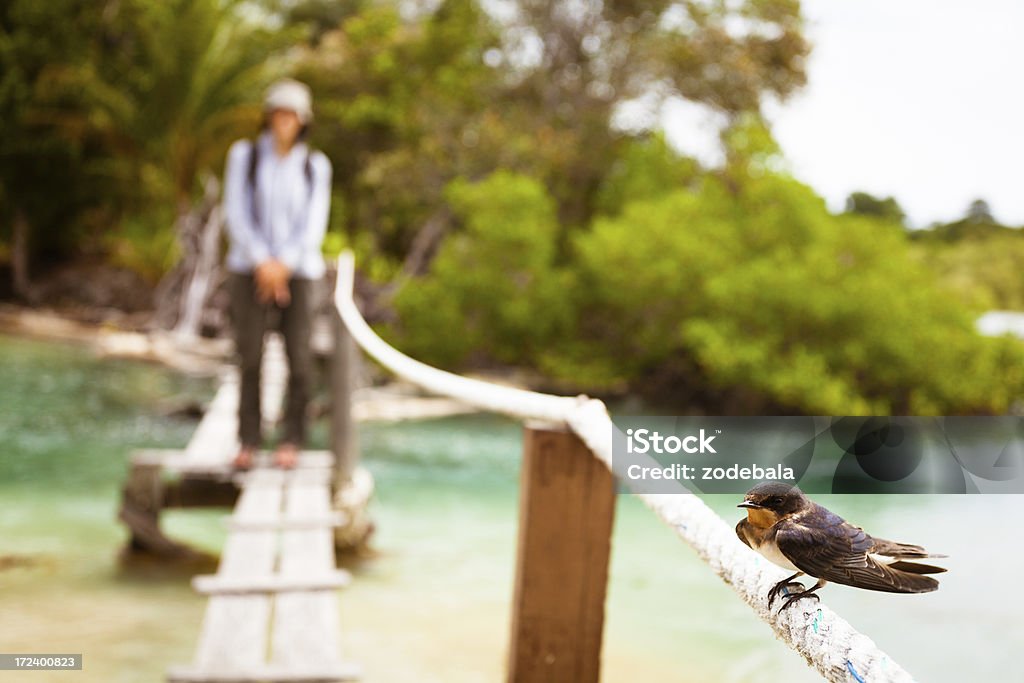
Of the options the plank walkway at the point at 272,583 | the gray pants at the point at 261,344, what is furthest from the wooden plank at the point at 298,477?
the gray pants at the point at 261,344

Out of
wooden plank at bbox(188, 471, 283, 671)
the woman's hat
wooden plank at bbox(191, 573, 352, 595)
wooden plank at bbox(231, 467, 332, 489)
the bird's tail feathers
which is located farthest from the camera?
wooden plank at bbox(231, 467, 332, 489)

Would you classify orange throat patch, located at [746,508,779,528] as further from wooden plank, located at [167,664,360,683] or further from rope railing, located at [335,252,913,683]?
wooden plank, located at [167,664,360,683]

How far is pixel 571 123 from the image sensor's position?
12.8 meters

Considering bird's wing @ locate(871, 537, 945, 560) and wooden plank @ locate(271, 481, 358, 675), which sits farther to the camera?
wooden plank @ locate(271, 481, 358, 675)

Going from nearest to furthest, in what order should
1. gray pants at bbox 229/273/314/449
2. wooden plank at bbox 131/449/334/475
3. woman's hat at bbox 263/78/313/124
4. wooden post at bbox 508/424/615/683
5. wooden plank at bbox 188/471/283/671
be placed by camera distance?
wooden post at bbox 508/424/615/683, wooden plank at bbox 188/471/283/671, woman's hat at bbox 263/78/313/124, gray pants at bbox 229/273/314/449, wooden plank at bbox 131/449/334/475

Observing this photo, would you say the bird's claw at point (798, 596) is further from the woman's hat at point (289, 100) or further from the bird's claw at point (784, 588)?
the woman's hat at point (289, 100)

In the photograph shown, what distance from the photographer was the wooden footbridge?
3.04 feet

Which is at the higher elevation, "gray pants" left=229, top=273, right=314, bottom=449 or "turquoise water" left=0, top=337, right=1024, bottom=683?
"gray pants" left=229, top=273, right=314, bottom=449

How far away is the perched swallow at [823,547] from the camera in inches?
29.1

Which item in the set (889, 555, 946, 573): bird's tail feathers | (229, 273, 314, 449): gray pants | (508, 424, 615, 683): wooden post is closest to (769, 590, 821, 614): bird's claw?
(889, 555, 946, 573): bird's tail feathers

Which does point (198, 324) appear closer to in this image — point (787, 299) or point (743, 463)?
point (787, 299)

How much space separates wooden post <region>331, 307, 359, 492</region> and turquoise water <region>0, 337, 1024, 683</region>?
1.36ft

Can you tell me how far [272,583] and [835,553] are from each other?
6.12 feet

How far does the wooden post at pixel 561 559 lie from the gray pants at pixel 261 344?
1.83 metres
